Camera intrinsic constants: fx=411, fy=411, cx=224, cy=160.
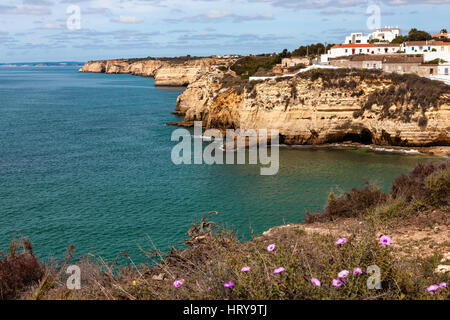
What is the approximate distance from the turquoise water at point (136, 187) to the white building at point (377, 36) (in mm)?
39664

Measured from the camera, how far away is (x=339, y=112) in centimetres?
3472

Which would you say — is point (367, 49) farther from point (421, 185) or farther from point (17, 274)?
point (17, 274)

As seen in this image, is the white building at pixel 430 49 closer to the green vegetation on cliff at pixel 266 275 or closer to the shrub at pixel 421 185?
the shrub at pixel 421 185

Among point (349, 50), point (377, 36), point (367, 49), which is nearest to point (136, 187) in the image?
point (349, 50)

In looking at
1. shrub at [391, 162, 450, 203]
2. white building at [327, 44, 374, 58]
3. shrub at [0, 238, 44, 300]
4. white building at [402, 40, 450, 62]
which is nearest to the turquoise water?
shrub at [391, 162, 450, 203]

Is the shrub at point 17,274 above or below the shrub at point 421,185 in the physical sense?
below

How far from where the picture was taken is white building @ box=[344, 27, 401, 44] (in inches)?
2589

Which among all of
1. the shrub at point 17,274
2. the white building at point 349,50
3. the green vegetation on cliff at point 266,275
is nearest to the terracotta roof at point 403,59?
the white building at point 349,50

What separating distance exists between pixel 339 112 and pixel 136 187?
1916 centimetres

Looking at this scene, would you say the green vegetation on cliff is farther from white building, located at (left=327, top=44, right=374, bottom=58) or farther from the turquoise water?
white building, located at (left=327, top=44, right=374, bottom=58)

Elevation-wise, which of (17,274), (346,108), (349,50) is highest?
(349,50)

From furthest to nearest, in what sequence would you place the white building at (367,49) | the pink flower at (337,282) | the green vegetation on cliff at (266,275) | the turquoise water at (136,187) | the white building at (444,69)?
the white building at (367,49)
the white building at (444,69)
the turquoise water at (136,187)
the green vegetation on cliff at (266,275)
the pink flower at (337,282)

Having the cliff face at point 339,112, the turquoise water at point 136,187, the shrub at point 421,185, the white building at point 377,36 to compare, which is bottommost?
the turquoise water at point 136,187

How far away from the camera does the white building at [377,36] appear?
65750 millimetres
